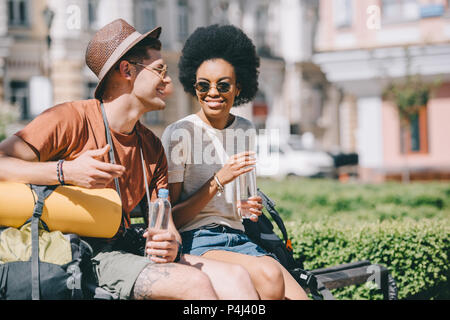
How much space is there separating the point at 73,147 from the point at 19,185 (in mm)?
435

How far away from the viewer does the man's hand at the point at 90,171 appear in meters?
2.89

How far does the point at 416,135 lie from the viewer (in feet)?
65.5

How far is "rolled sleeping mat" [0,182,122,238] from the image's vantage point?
287 centimetres

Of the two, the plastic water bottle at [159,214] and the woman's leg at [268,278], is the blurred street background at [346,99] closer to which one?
the woman's leg at [268,278]

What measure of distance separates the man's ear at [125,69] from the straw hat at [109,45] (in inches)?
2.2

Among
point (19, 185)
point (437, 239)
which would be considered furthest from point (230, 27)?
point (437, 239)

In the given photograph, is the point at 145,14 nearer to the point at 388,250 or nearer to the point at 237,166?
the point at 388,250

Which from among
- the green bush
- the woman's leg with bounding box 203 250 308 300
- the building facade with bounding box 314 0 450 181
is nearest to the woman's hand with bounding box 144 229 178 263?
the woman's leg with bounding box 203 250 308 300

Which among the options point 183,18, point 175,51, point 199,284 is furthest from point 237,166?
point 183,18

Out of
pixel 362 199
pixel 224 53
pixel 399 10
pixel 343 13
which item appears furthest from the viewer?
pixel 343 13

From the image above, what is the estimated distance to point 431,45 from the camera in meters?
17.5

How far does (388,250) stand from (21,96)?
21509mm

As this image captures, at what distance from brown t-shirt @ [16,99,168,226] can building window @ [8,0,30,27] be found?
22.9 meters
